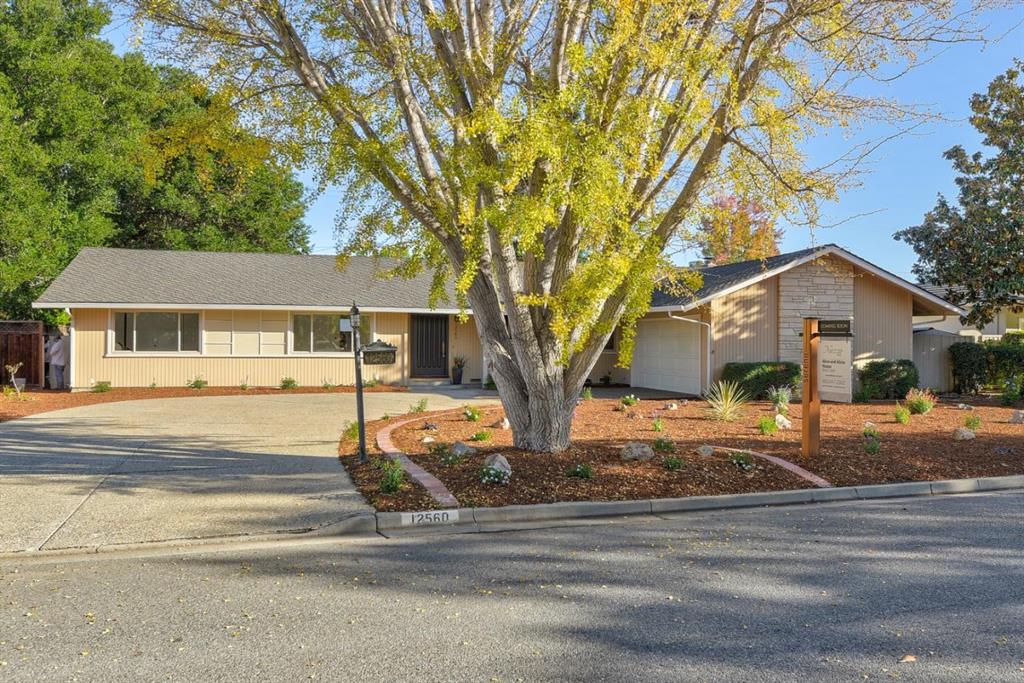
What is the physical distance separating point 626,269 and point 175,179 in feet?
91.0

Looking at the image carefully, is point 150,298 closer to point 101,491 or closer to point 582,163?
point 101,491

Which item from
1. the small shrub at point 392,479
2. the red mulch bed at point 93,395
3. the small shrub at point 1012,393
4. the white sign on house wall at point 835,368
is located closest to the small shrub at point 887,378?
the small shrub at point 1012,393

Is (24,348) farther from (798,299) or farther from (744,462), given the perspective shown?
(798,299)

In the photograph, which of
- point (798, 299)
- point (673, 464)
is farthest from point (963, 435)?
point (798, 299)

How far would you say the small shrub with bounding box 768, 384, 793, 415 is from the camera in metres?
15.3

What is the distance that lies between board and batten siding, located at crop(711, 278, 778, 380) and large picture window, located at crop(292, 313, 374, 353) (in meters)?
Result: 10.1

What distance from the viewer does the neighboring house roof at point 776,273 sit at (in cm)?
1895

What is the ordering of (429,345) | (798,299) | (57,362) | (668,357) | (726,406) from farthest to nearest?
(429,345) < (57,362) < (668,357) < (798,299) < (726,406)

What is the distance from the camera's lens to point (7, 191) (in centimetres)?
2439

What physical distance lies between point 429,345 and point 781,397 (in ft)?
37.6

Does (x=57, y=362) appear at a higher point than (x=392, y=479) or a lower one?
higher

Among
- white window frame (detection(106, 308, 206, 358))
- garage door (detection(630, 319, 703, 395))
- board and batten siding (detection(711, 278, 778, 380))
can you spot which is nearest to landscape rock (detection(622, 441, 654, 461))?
board and batten siding (detection(711, 278, 778, 380))

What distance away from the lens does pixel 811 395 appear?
33.7 feet

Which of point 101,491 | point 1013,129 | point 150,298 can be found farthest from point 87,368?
point 1013,129
